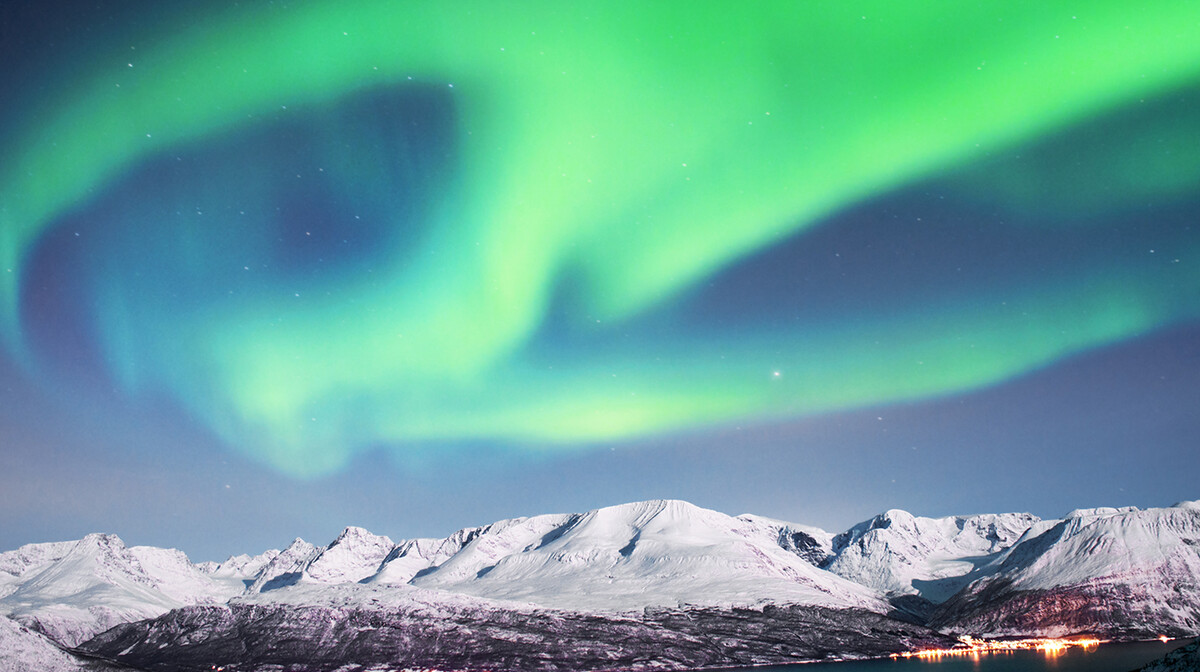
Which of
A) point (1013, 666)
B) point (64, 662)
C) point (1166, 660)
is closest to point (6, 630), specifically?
point (64, 662)

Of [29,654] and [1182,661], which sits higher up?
[1182,661]

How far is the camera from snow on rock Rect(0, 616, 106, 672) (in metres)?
164

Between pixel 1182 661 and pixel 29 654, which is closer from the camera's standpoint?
pixel 1182 661

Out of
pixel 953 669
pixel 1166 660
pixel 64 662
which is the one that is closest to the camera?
pixel 1166 660

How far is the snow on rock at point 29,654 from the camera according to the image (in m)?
164

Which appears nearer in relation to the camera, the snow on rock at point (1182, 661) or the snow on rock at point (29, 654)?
the snow on rock at point (1182, 661)

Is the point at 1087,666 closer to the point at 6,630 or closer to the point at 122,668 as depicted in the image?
the point at 122,668

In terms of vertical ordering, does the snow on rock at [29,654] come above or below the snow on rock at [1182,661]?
below

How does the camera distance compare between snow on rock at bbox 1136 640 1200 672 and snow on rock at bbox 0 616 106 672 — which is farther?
snow on rock at bbox 0 616 106 672

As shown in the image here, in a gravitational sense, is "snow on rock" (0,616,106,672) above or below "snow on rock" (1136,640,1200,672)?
below

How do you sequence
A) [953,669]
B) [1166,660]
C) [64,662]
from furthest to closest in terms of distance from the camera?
[953,669] < [64,662] < [1166,660]

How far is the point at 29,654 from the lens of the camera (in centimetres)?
16962

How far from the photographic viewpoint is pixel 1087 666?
181m

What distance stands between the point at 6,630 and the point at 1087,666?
25404cm
